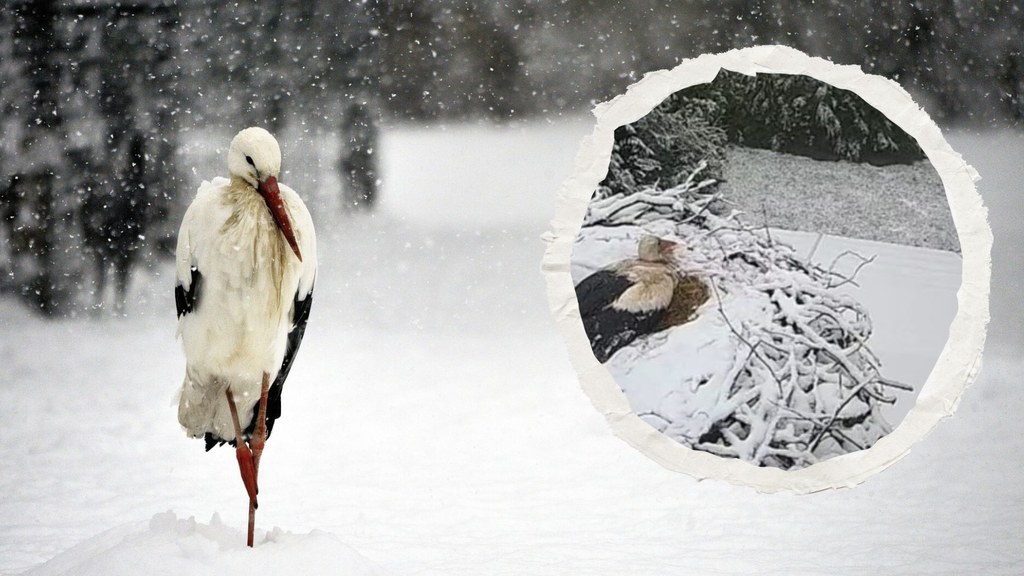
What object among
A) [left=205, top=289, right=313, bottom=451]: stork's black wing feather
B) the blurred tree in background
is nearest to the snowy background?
the blurred tree in background

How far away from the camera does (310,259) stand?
1.31 m

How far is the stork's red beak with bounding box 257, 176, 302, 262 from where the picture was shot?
1221 mm

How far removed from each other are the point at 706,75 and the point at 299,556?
109 cm

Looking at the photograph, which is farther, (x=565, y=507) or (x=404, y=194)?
(x=404, y=194)

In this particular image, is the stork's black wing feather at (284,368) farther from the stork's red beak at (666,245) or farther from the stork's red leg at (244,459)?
the stork's red beak at (666,245)

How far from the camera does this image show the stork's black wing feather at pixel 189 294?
1242mm

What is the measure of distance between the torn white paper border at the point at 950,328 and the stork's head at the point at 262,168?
0.54 m

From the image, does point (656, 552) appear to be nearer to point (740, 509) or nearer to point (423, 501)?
point (740, 509)

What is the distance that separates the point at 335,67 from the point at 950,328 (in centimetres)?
125

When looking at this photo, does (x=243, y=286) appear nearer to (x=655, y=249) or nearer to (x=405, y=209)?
(x=405, y=209)

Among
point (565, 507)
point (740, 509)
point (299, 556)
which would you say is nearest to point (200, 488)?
point (299, 556)

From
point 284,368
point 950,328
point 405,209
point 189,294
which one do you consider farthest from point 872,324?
point 189,294

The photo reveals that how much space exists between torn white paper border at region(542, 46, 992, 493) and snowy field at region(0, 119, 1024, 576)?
4 cm

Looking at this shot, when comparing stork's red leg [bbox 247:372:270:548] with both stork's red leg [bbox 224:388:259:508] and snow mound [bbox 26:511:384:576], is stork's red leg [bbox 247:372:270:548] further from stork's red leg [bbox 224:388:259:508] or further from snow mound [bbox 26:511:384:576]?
snow mound [bbox 26:511:384:576]
